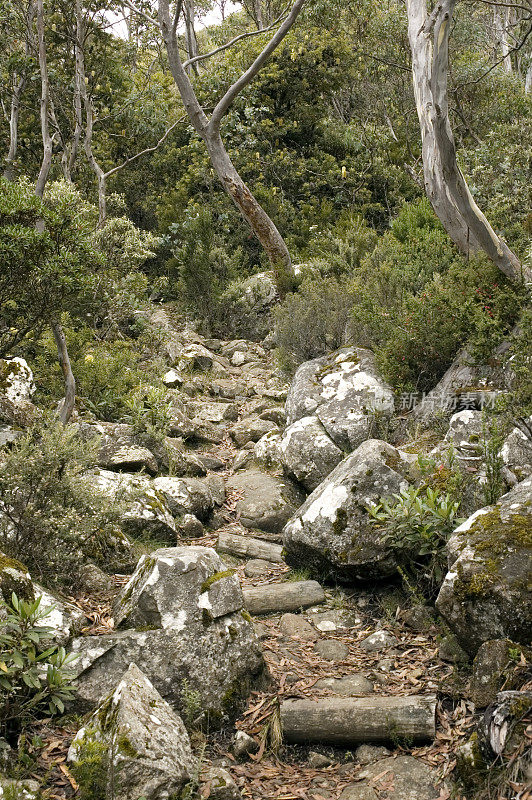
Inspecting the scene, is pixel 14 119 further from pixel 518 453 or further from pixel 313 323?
pixel 518 453

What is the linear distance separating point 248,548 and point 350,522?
1220 mm

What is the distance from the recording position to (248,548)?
595 cm

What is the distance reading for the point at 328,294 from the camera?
8516mm

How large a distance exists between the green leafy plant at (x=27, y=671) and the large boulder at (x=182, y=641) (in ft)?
0.60

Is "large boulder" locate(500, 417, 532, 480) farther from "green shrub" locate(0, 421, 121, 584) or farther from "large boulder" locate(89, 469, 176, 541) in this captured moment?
"green shrub" locate(0, 421, 121, 584)

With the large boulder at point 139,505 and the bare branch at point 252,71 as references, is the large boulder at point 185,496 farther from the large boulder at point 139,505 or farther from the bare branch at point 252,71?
the bare branch at point 252,71

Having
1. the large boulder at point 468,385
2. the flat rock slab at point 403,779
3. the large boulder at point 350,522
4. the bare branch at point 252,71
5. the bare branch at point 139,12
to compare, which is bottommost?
the flat rock slab at point 403,779

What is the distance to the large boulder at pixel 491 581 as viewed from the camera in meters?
3.71

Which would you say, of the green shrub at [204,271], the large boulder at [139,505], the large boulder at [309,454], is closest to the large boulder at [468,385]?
the large boulder at [309,454]

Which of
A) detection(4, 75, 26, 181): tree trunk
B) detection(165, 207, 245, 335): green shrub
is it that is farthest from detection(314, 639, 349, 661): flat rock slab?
detection(4, 75, 26, 181): tree trunk

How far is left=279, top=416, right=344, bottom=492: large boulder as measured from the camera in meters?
6.55

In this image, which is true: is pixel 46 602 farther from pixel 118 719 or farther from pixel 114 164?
pixel 114 164

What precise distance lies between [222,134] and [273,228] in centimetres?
384

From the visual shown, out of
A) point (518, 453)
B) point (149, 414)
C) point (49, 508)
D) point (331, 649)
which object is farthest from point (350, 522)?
point (149, 414)
